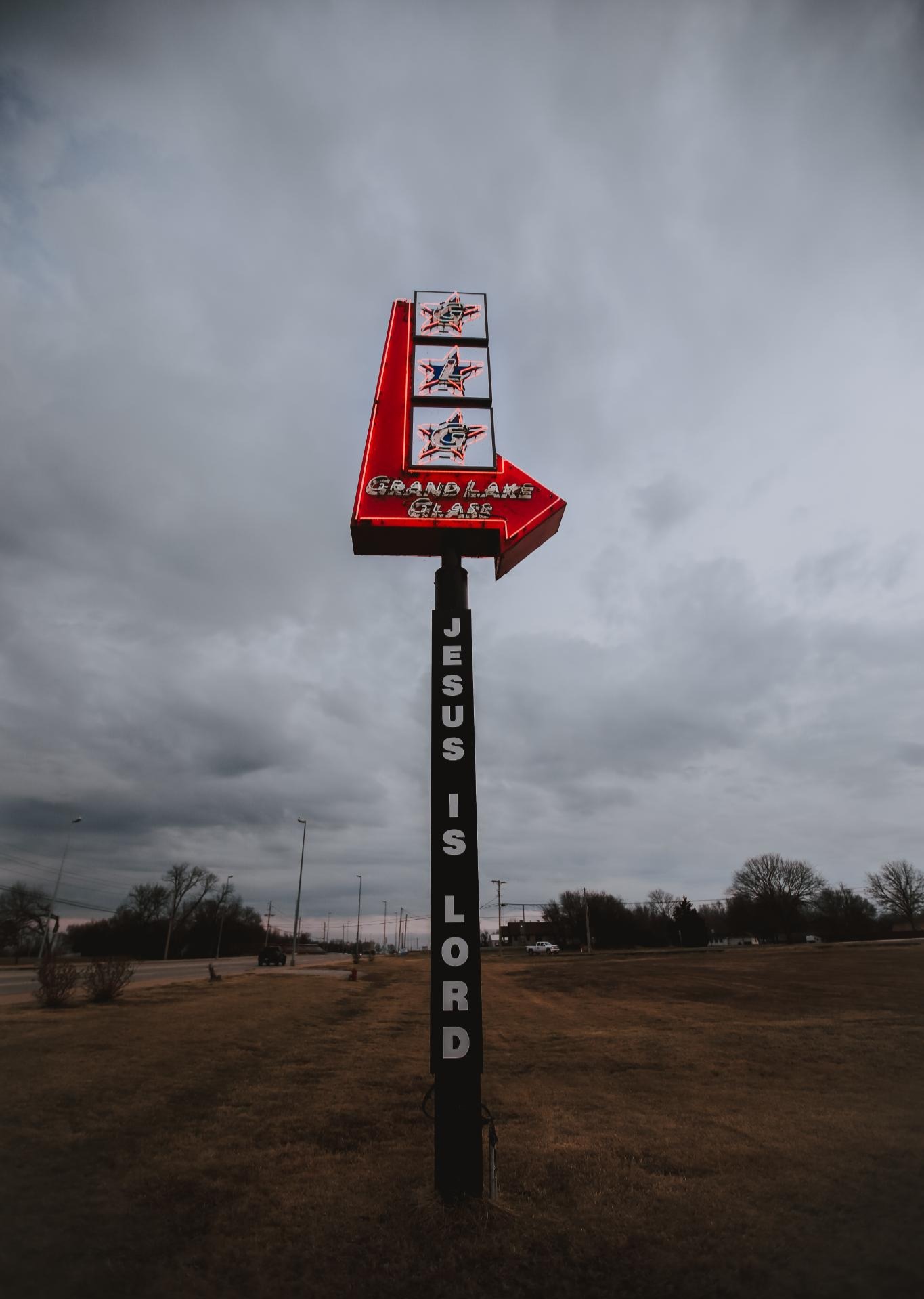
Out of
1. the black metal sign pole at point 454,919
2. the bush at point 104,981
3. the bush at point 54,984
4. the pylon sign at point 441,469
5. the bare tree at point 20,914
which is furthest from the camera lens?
the bare tree at point 20,914

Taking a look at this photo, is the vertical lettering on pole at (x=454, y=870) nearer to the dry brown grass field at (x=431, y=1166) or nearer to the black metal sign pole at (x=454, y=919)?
the black metal sign pole at (x=454, y=919)

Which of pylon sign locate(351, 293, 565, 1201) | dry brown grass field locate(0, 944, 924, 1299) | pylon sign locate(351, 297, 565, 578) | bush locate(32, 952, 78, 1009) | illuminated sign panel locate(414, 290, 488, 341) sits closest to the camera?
dry brown grass field locate(0, 944, 924, 1299)

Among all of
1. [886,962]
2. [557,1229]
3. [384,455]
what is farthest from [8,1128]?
[886,962]

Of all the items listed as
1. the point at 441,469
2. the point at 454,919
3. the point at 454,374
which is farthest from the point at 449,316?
the point at 454,919

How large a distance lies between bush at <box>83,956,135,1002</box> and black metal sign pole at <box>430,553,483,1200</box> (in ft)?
56.8

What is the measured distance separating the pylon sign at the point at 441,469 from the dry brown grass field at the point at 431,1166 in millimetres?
7169

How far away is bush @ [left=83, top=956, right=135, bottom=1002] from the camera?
64.6 feet

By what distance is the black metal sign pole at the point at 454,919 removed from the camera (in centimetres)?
636

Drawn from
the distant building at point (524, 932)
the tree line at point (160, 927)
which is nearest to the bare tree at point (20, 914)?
the tree line at point (160, 927)

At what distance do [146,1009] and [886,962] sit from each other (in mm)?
33043

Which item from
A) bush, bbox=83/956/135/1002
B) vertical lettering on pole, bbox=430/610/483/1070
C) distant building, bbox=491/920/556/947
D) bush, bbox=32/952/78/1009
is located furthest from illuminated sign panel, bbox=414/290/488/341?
distant building, bbox=491/920/556/947

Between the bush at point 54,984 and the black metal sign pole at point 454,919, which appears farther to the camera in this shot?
the bush at point 54,984

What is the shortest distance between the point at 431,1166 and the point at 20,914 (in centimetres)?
9141

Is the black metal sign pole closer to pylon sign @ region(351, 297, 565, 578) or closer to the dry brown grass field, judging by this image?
the dry brown grass field
